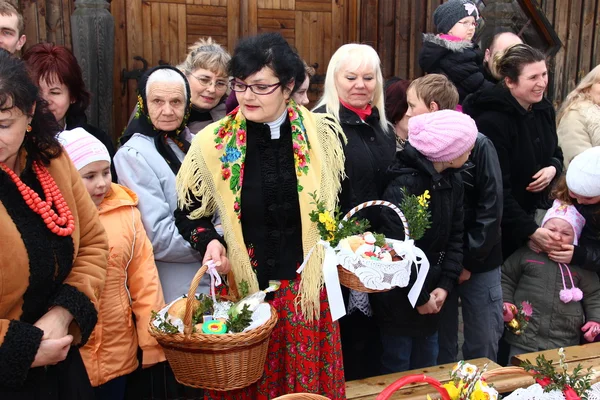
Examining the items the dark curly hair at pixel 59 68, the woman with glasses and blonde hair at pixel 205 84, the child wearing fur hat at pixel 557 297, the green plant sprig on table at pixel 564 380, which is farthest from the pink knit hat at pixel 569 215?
the dark curly hair at pixel 59 68

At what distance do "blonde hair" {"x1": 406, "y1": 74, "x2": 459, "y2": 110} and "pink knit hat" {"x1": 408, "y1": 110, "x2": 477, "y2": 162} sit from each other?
1.61 ft

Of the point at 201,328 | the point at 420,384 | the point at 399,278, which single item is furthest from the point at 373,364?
the point at 201,328

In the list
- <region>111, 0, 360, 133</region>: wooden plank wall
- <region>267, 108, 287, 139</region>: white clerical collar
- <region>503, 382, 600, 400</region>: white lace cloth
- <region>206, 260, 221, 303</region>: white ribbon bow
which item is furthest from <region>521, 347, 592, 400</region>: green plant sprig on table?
<region>111, 0, 360, 133</region>: wooden plank wall

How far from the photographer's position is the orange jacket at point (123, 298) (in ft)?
9.36

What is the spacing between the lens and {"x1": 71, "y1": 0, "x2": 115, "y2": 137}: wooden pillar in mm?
4859

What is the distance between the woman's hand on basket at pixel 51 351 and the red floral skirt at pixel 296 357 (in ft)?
3.08

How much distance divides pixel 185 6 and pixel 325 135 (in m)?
3.09


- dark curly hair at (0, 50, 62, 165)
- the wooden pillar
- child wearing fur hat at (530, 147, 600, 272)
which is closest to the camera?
dark curly hair at (0, 50, 62, 165)

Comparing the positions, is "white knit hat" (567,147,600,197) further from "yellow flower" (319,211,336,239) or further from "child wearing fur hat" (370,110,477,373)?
"yellow flower" (319,211,336,239)

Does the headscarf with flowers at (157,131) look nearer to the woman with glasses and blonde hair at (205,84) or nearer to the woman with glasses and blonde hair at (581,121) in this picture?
the woman with glasses and blonde hair at (205,84)

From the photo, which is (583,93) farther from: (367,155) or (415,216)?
(415,216)

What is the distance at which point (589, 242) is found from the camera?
4051mm

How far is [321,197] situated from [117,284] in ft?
3.20

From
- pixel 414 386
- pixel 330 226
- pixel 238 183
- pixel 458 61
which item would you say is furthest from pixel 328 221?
pixel 458 61
